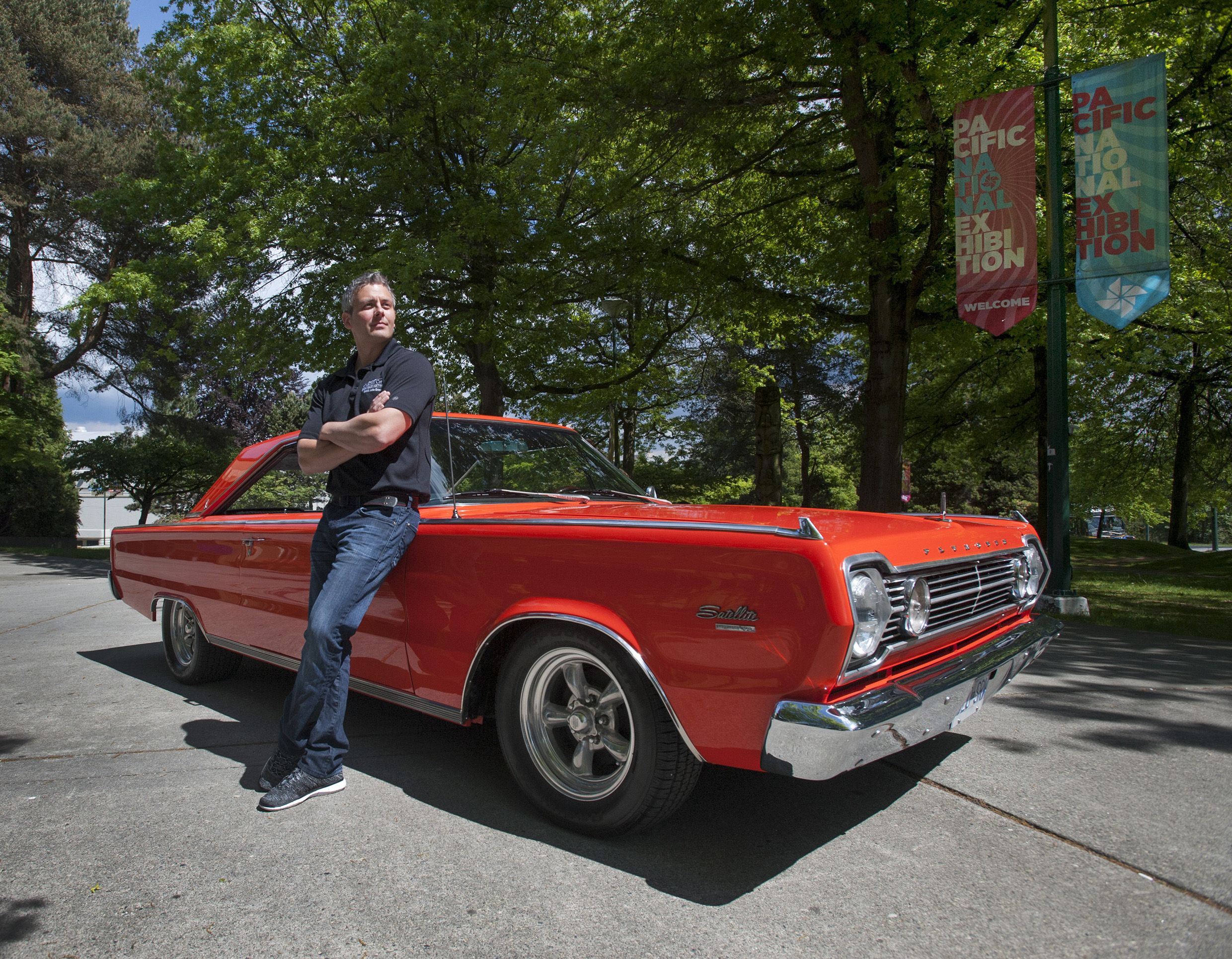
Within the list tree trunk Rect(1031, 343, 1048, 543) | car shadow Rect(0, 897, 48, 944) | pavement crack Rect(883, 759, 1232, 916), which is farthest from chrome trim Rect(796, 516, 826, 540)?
tree trunk Rect(1031, 343, 1048, 543)

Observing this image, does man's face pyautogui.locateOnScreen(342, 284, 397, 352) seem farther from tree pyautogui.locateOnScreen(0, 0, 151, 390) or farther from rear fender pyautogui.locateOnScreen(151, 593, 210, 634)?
tree pyautogui.locateOnScreen(0, 0, 151, 390)

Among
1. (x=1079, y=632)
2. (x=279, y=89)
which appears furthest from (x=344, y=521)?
(x=279, y=89)

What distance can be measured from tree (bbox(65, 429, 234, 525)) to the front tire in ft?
69.4

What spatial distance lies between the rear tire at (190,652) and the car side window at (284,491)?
30.6 inches

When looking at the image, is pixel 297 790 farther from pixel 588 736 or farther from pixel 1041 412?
pixel 1041 412

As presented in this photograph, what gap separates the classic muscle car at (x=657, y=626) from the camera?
2.35m

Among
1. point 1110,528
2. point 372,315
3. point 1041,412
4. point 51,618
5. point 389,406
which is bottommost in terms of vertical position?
point 1110,528

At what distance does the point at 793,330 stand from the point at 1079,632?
7891 millimetres

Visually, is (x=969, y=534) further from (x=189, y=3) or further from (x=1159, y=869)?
(x=189, y=3)

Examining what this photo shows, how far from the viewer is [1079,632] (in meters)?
7.70

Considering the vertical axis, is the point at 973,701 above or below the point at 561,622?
below

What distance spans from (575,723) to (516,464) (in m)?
1.64

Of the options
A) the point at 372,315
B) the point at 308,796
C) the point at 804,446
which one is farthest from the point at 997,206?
the point at 804,446

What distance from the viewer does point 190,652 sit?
518 centimetres
